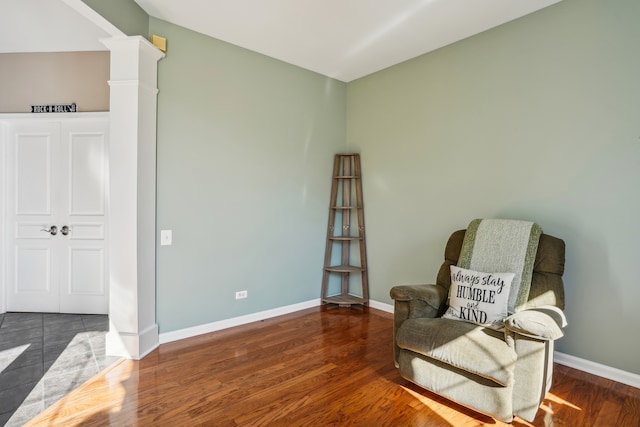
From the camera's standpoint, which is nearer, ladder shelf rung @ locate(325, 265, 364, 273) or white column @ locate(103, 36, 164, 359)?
white column @ locate(103, 36, 164, 359)

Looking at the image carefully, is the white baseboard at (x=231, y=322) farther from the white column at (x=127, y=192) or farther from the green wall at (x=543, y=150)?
the green wall at (x=543, y=150)

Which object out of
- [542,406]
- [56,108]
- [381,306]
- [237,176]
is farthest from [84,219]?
[542,406]

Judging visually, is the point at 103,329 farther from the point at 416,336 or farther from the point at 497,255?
the point at 497,255

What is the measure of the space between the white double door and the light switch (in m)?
1.28

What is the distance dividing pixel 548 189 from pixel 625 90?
785mm

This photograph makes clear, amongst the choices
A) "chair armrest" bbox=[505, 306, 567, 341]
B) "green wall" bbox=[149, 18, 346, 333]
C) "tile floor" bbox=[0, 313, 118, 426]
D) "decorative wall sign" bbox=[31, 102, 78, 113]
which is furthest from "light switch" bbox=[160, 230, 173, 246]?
"chair armrest" bbox=[505, 306, 567, 341]

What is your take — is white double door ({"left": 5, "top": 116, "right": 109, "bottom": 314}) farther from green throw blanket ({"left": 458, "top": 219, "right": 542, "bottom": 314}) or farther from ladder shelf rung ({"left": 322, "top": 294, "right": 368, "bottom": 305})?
green throw blanket ({"left": 458, "top": 219, "right": 542, "bottom": 314})

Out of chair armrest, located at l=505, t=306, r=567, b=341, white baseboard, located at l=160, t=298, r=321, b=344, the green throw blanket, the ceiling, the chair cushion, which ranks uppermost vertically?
the ceiling

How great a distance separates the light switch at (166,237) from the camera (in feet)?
9.45

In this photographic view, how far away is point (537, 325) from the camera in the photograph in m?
1.78

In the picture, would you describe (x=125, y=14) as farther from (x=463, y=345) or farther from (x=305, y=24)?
(x=463, y=345)

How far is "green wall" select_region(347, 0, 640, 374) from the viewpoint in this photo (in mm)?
2316

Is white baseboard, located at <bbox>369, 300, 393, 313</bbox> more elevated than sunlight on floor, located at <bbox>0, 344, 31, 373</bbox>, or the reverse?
white baseboard, located at <bbox>369, 300, 393, 313</bbox>

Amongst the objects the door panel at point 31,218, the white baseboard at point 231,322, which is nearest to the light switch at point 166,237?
the white baseboard at point 231,322
